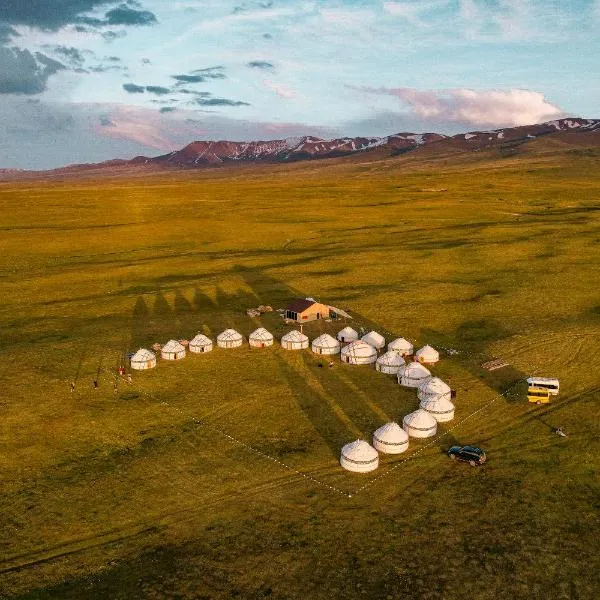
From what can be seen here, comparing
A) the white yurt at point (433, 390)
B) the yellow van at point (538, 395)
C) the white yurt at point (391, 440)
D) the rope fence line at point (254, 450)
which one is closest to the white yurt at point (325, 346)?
the white yurt at point (433, 390)

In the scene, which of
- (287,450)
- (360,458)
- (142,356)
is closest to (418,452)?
(360,458)

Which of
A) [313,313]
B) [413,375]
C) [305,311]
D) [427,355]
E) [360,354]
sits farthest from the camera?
[313,313]

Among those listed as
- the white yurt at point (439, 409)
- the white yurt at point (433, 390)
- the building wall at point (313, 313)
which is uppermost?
the building wall at point (313, 313)

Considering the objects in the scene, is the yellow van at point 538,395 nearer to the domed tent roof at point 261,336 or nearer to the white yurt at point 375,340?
the white yurt at point 375,340

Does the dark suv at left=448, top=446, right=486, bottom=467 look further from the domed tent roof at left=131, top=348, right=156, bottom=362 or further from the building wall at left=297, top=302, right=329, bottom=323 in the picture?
the building wall at left=297, top=302, right=329, bottom=323

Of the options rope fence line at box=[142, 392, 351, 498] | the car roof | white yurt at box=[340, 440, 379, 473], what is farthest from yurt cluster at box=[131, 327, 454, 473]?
the car roof

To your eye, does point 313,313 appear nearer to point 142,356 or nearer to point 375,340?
point 375,340
